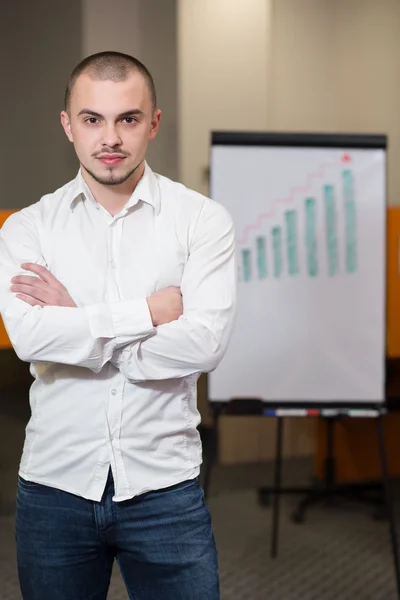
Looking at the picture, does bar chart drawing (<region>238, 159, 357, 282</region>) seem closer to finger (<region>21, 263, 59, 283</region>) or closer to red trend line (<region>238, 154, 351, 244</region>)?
red trend line (<region>238, 154, 351, 244</region>)

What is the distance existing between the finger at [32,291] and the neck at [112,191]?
0.70ft

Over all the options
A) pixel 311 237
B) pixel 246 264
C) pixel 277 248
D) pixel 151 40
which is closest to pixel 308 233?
pixel 311 237

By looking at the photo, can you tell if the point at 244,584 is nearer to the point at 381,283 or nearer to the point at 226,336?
the point at 381,283

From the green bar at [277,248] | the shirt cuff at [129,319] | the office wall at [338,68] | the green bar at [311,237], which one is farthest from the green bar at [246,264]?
the shirt cuff at [129,319]

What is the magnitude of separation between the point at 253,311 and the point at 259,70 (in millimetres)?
1651

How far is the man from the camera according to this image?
141 cm

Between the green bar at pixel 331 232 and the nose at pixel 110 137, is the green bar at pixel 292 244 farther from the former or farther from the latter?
the nose at pixel 110 137

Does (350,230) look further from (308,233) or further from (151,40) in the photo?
(151,40)

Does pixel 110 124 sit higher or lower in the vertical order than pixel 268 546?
higher

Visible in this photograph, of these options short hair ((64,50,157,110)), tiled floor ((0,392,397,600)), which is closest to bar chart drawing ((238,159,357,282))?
tiled floor ((0,392,397,600))

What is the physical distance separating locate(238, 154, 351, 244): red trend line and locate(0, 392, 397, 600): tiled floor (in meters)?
1.36

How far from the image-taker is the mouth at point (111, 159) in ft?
4.69

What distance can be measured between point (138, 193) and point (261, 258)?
1543mm

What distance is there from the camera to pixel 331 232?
301 cm
